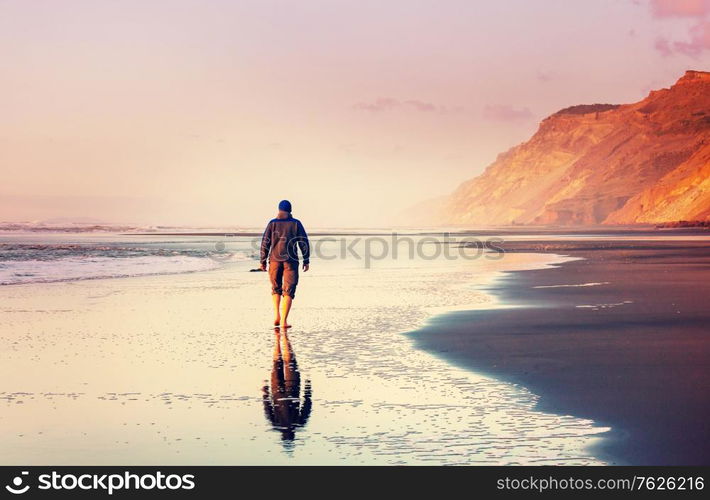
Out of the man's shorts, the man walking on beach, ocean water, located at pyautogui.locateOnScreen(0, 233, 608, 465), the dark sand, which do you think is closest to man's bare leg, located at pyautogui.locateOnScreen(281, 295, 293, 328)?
ocean water, located at pyautogui.locateOnScreen(0, 233, 608, 465)

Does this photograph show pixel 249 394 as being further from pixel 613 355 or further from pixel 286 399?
pixel 613 355

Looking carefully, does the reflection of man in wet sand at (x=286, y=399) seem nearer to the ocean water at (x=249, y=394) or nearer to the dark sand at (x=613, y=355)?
the ocean water at (x=249, y=394)

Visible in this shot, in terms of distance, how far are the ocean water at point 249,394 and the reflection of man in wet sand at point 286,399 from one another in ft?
0.06

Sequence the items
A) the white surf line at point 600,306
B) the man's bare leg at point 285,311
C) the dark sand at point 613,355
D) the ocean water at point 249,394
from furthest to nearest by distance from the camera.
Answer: the white surf line at point 600,306
the man's bare leg at point 285,311
the dark sand at point 613,355
the ocean water at point 249,394

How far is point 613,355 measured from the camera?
11.3m

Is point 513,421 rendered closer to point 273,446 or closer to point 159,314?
point 273,446

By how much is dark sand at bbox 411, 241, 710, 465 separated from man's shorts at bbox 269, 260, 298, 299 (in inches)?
92.7

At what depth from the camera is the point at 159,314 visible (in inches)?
656

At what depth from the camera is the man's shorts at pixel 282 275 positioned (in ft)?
50.1

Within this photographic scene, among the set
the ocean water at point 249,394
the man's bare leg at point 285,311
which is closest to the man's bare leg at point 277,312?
the man's bare leg at point 285,311

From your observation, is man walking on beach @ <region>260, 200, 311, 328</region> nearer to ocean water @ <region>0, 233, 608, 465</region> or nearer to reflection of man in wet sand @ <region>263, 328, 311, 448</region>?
ocean water @ <region>0, 233, 608, 465</region>

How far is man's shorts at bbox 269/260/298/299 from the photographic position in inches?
601
